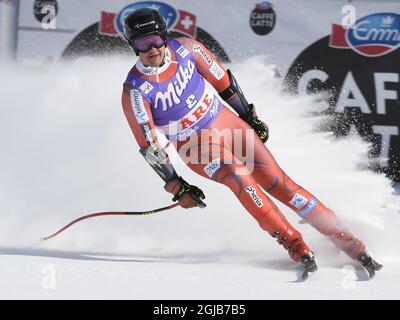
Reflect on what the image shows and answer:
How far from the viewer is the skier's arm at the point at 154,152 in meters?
4.63

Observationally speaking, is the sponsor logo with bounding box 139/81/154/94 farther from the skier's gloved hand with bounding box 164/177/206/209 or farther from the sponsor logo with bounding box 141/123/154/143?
the skier's gloved hand with bounding box 164/177/206/209

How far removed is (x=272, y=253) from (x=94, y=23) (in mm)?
3833

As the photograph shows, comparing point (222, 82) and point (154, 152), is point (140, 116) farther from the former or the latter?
point (222, 82)

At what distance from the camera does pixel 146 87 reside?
4.75 meters

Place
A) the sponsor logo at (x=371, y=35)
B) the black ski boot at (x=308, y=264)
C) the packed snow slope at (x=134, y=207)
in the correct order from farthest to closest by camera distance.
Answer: the sponsor logo at (x=371, y=35)
the black ski boot at (x=308, y=264)
the packed snow slope at (x=134, y=207)

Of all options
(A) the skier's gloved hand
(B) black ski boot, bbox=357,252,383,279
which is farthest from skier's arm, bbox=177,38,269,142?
(B) black ski boot, bbox=357,252,383,279

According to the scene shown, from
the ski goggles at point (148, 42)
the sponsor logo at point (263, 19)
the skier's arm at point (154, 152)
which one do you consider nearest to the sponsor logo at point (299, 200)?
the skier's arm at point (154, 152)

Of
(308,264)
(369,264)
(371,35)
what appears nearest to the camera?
(308,264)

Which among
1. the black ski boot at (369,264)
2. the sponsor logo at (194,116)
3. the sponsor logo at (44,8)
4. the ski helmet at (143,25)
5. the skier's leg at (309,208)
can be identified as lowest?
the black ski boot at (369,264)

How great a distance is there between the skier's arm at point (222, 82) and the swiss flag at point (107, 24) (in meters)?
3.08

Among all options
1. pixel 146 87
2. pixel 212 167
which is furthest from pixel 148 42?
pixel 212 167

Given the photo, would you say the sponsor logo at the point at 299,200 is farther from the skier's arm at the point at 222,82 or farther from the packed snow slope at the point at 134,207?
the skier's arm at the point at 222,82

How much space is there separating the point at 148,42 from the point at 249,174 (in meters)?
1.02

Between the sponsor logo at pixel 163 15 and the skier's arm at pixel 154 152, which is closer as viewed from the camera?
the skier's arm at pixel 154 152
